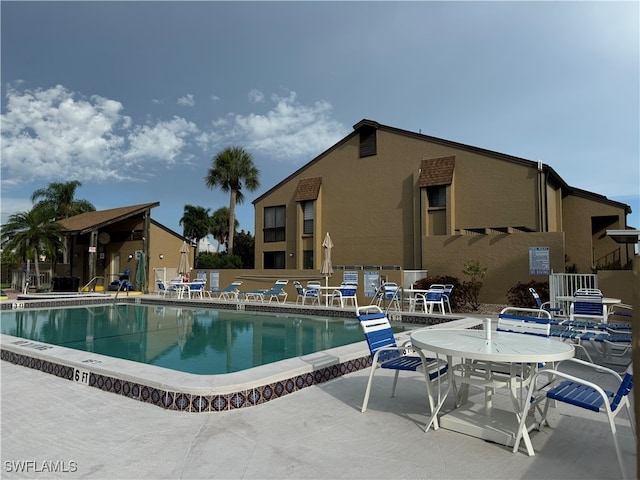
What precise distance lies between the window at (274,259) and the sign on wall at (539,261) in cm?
1352

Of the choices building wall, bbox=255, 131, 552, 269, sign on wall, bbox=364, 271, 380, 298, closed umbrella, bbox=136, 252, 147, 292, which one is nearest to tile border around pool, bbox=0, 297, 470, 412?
sign on wall, bbox=364, 271, 380, 298

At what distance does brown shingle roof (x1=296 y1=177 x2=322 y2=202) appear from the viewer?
883 inches

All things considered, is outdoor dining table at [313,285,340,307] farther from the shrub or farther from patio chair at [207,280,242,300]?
the shrub

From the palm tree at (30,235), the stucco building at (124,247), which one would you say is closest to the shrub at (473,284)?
the stucco building at (124,247)

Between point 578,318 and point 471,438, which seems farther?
point 578,318

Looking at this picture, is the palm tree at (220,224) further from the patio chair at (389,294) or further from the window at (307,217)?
the patio chair at (389,294)

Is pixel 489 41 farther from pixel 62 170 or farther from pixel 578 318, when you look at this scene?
pixel 62 170

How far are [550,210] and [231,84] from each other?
582 inches

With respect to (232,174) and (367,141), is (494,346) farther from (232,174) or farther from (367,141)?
(232,174)

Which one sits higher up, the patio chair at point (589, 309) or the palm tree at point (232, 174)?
the palm tree at point (232, 174)

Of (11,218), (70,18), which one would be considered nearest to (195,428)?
(70,18)

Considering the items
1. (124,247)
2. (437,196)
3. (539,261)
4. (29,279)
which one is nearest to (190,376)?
(539,261)

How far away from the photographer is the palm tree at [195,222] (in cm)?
4419

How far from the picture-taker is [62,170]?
34.5m
